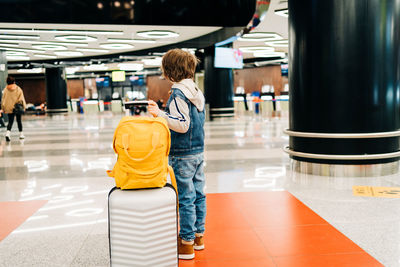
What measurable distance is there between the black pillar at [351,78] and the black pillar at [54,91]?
1087 inches

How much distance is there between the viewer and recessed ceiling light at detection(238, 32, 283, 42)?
17703 millimetres

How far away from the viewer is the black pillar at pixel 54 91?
29719mm

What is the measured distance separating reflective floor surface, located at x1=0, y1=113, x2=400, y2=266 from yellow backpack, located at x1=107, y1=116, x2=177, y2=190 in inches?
28.8

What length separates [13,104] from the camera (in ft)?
34.9

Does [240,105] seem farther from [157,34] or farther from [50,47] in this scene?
[50,47]

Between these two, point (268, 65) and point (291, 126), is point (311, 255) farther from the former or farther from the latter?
Result: point (268, 65)

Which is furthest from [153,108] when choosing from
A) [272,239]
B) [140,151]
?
[272,239]

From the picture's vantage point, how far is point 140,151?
216 centimetres

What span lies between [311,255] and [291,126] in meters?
3.21

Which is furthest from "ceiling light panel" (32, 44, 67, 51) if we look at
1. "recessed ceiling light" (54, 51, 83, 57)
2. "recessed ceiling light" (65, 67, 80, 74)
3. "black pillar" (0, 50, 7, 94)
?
"recessed ceiling light" (65, 67, 80, 74)

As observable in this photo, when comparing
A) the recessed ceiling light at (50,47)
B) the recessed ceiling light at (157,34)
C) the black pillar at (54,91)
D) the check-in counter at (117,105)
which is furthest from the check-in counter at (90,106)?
the recessed ceiling light at (157,34)

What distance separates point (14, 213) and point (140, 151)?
2336 mm

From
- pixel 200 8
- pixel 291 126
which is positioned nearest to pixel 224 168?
pixel 291 126

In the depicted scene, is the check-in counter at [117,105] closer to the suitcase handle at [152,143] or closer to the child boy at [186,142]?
the child boy at [186,142]
